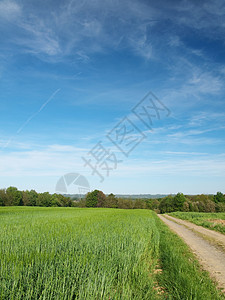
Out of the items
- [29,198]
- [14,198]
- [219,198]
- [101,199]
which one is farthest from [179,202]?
[14,198]

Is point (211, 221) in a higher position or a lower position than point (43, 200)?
lower

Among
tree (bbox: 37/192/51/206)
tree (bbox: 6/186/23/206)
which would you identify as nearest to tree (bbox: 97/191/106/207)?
tree (bbox: 37/192/51/206)

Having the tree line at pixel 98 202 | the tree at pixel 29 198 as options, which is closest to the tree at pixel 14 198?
the tree line at pixel 98 202

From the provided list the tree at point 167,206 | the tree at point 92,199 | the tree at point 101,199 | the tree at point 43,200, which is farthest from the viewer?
the tree at point 101,199

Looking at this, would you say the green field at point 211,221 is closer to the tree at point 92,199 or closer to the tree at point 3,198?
the tree at point 92,199

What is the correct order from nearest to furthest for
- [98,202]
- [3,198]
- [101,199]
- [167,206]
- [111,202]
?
[3,198] < [167,206] < [98,202] < [101,199] < [111,202]

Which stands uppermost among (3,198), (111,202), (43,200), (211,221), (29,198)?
(3,198)

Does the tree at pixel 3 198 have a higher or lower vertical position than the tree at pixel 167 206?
higher

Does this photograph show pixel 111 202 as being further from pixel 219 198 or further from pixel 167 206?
pixel 219 198

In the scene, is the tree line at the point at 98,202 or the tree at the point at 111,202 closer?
the tree line at the point at 98,202

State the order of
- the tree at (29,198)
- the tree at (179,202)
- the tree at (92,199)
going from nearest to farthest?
the tree at (29,198)
the tree at (179,202)
the tree at (92,199)

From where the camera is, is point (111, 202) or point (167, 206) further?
point (111, 202)

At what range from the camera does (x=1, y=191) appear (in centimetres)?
8125

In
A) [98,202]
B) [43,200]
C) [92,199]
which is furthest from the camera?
[98,202]
